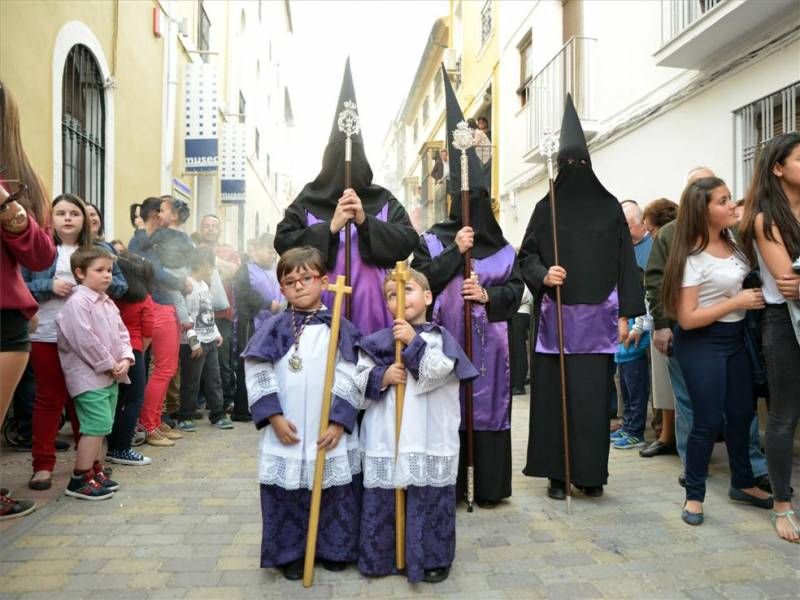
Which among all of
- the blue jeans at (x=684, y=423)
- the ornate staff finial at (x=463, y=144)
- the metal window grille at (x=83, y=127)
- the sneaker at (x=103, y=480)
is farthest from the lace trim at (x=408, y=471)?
the metal window grille at (x=83, y=127)

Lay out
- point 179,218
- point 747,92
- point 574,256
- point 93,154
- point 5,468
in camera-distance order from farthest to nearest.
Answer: point 93,154, point 747,92, point 179,218, point 5,468, point 574,256

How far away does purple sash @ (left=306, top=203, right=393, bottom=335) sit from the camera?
350 centimetres

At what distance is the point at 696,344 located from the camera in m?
3.55

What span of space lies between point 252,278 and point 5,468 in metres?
3.00

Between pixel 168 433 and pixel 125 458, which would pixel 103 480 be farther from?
pixel 168 433

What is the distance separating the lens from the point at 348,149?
3.28 meters

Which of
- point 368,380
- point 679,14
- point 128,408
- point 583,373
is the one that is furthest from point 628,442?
point 679,14

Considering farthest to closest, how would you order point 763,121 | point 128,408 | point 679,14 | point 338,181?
point 679,14
point 763,121
point 128,408
point 338,181

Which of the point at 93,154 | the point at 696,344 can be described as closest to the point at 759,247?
the point at 696,344

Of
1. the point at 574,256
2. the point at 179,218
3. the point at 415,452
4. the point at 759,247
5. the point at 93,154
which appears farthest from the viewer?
the point at 93,154

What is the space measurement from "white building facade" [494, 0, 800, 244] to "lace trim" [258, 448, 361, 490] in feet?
18.3

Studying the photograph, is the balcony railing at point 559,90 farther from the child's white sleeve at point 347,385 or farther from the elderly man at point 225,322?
the child's white sleeve at point 347,385

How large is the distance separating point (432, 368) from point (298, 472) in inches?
28.8

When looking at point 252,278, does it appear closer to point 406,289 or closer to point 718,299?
point 406,289
